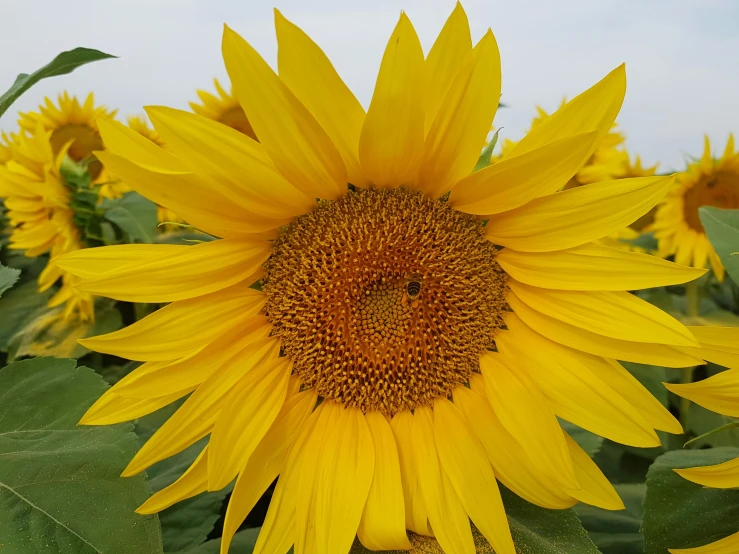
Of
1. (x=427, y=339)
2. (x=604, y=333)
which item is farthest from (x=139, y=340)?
(x=604, y=333)

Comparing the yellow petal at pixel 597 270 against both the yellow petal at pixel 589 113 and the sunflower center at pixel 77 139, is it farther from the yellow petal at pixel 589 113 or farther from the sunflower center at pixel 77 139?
the sunflower center at pixel 77 139

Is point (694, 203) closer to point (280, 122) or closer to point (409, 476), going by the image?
point (409, 476)

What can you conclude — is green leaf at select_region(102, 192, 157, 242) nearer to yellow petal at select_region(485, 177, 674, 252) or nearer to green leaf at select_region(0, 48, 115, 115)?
green leaf at select_region(0, 48, 115, 115)

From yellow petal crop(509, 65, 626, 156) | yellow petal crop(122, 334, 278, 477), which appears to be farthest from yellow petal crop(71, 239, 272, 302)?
yellow petal crop(509, 65, 626, 156)

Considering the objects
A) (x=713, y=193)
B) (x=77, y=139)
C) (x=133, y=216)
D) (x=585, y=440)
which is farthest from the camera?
(x=77, y=139)

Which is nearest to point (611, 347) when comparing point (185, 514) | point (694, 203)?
point (185, 514)

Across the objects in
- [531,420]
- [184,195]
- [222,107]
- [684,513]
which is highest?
[222,107]

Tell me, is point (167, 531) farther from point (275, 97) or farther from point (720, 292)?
point (720, 292)

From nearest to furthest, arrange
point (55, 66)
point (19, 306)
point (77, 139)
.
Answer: point (55, 66) < point (19, 306) < point (77, 139)
